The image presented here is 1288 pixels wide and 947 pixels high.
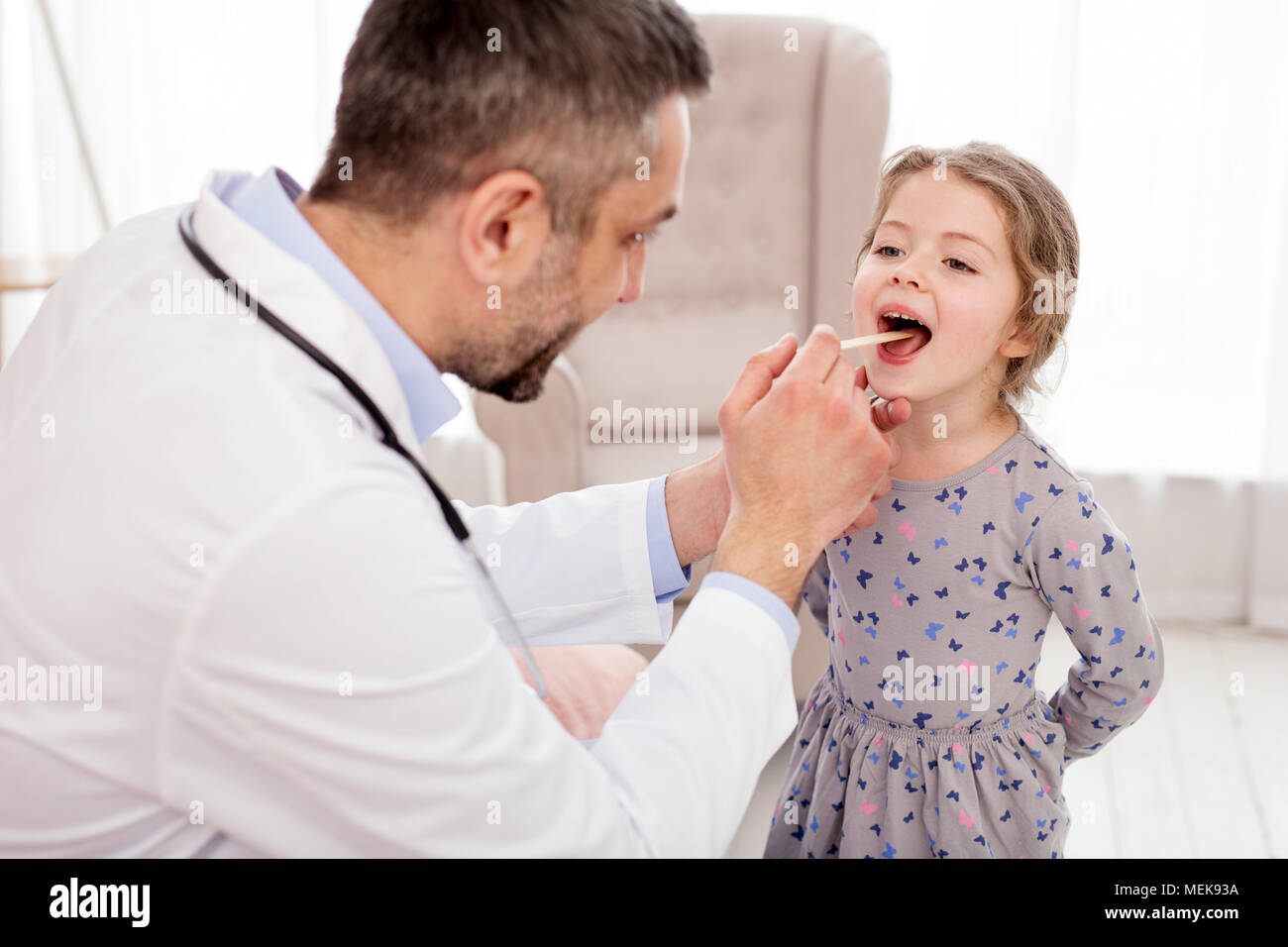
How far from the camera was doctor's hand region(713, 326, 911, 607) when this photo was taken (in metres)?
1.06

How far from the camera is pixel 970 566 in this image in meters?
1.23

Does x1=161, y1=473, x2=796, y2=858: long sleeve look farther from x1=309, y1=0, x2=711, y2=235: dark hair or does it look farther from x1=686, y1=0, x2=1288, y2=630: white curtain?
x1=686, y1=0, x2=1288, y2=630: white curtain

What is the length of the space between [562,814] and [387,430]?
334 mm

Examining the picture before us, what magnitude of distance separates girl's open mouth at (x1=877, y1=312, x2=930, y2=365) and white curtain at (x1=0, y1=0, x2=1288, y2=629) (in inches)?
67.9

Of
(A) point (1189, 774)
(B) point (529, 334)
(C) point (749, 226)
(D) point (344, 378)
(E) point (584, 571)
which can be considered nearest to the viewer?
(D) point (344, 378)

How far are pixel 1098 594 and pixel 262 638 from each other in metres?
0.82

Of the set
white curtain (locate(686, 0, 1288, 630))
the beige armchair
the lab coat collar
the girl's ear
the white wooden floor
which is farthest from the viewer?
white curtain (locate(686, 0, 1288, 630))

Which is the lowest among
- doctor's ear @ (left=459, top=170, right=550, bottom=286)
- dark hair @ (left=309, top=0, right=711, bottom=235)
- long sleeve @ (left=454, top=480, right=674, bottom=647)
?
long sleeve @ (left=454, top=480, right=674, bottom=647)

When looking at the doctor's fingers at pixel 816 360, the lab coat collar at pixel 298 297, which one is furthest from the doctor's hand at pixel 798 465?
the lab coat collar at pixel 298 297

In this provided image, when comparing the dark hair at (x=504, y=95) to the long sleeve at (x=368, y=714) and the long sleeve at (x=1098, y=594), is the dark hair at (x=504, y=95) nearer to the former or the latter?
the long sleeve at (x=368, y=714)

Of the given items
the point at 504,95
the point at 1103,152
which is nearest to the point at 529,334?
the point at 504,95

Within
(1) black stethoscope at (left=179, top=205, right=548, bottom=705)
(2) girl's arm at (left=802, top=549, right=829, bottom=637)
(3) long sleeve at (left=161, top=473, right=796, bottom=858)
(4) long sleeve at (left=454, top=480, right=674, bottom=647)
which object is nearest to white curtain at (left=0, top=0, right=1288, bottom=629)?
(2) girl's arm at (left=802, top=549, right=829, bottom=637)

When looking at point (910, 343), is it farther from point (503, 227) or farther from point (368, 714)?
point (368, 714)
